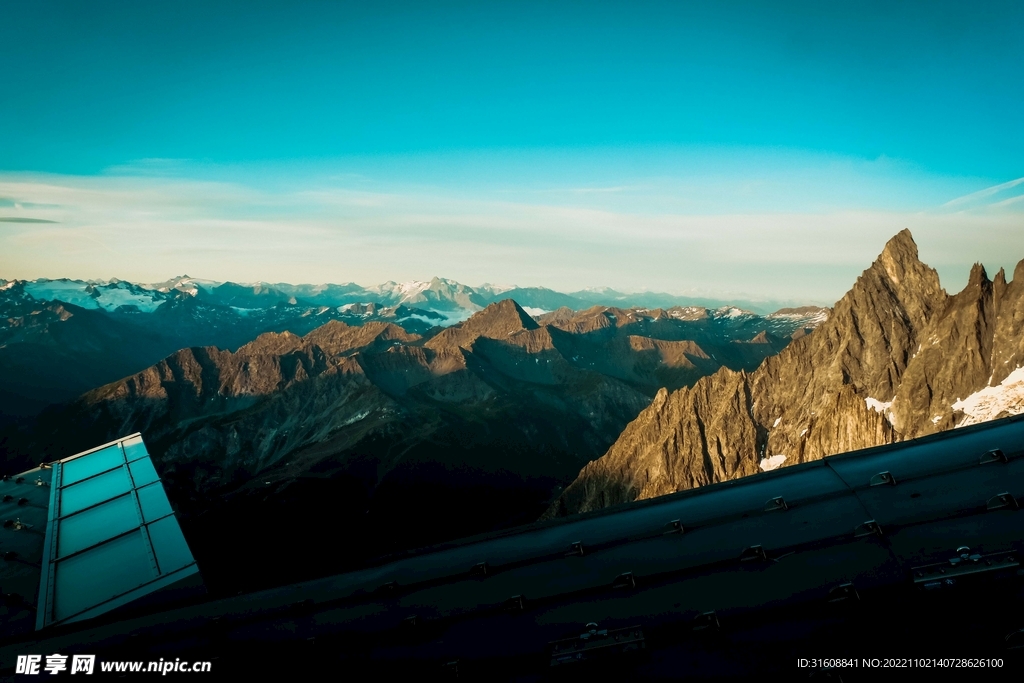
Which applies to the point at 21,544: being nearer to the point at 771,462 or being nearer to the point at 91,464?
the point at 91,464

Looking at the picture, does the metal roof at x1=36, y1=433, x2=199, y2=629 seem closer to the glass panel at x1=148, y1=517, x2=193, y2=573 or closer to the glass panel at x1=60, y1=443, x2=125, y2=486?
the glass panel at x1=148, y1=517, x2=193, y2=573

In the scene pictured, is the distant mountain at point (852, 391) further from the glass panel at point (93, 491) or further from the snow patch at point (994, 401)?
the glass panel at point (93, 491)

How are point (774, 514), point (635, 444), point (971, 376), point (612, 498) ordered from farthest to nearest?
point (635, 444)
point (612, 498)
point (971, 376)
point (774, 514)

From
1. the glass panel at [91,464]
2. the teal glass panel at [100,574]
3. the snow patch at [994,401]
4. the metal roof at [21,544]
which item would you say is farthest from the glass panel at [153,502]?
the snow patch at [994,401]

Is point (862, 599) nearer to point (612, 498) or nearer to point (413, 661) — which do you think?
point (413, 661)

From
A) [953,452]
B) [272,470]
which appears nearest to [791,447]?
[953,452]

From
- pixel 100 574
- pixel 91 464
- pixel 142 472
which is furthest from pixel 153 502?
pixel 91 464

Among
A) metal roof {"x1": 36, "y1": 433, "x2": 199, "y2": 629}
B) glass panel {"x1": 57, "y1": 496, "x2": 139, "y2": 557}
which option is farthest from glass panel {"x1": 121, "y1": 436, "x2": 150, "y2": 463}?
glass panel {"x1": 57, "y1": 496, "x2": 139, "y2": 557}
